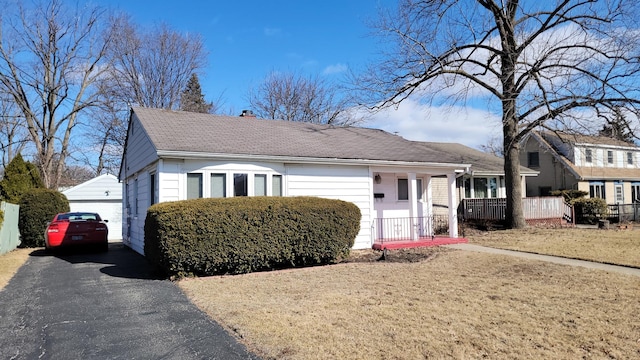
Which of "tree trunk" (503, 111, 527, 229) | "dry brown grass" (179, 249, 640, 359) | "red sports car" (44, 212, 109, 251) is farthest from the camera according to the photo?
"tree trunk" (503, 111, 527, 229)

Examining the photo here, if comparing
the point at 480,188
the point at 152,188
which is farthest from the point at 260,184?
the point at 480,188

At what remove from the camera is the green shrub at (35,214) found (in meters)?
17.9

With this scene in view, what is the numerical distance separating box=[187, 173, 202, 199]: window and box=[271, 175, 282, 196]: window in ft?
6.89

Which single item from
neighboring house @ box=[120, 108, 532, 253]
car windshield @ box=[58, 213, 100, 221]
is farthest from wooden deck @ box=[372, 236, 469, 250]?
car windshield @ box=[58, 213, 100, 221]

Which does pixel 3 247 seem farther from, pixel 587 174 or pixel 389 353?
pixel 587 174

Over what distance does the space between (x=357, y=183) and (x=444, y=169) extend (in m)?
3.60

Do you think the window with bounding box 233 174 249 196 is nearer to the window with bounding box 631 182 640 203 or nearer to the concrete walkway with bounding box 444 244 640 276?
the concrete walkway with bounding box 444 244 640 276

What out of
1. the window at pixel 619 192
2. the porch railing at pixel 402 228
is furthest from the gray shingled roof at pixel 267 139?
the window at pixel 619 192

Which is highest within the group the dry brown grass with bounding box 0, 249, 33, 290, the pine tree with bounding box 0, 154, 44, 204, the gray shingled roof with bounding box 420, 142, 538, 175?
the gray shingled roof with bounding box 420, 142, 538, 175

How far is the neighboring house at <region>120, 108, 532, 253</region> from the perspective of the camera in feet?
38.0

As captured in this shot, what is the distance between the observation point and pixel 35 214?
1795 cm

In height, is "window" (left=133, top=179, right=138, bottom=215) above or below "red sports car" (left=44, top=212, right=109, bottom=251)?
above

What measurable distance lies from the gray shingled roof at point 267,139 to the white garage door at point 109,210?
1502 centimetres

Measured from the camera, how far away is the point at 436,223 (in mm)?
18969
